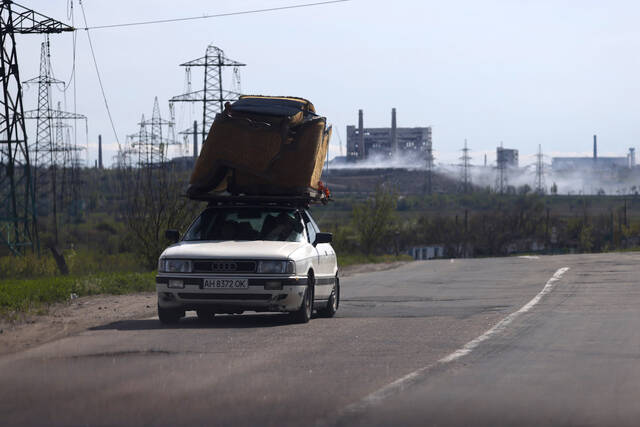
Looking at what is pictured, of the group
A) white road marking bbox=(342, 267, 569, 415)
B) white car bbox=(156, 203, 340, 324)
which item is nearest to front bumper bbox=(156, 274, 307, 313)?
white car bbox=(156, 203, 340, 324)

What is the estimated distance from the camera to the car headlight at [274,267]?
1290 cm

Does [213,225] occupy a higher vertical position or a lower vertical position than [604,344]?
higher

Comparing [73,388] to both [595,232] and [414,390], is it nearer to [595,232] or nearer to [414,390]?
[414,390]

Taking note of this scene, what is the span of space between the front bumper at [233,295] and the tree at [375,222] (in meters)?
55.1

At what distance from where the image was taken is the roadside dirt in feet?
38.1

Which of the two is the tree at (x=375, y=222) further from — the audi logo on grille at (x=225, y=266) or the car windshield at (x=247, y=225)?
the audi logo on grille at (x=225, y=266)

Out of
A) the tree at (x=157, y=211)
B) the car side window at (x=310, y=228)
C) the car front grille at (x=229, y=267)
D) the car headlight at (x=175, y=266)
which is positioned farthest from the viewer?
the tree at (x=157, y=211)

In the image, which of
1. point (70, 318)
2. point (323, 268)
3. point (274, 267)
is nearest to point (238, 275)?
point (274, 267)

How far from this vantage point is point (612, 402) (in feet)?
23.1

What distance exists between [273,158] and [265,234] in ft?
3.93

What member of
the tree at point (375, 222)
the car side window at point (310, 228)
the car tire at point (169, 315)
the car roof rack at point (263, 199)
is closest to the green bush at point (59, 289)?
the car tire at point (169, 315)

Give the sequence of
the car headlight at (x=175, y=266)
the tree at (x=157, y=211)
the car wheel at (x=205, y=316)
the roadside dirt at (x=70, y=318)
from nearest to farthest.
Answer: the roadside dirt at (x=70, y=318), the car headlight at (x=175, y=266), the car wheel at (x=205, y=316), the tree at (x=157, y=211)

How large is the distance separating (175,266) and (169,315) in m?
0.73

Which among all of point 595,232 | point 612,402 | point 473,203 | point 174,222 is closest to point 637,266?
point 174,222
